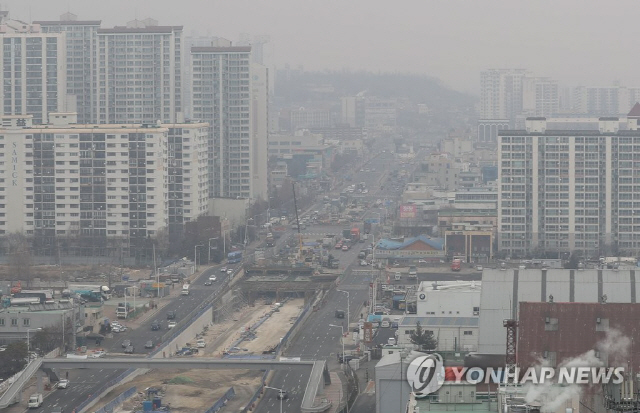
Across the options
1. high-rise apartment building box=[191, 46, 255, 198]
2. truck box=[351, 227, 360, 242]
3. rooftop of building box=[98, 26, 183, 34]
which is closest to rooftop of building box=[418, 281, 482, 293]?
truck box=[351, 227, 360, 242]

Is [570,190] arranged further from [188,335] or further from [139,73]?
[139,73]

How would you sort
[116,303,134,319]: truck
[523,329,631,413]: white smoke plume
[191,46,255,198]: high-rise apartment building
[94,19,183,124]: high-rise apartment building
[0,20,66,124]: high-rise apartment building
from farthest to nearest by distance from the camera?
[94,19,183,124]: high-rise apartment building, [191,46,255,198]: high-rise apartment building, [0,20,66,124]: high-rise apartment building, [116,303,134,319]: truck, [523,329,631,413]: white smoke plume

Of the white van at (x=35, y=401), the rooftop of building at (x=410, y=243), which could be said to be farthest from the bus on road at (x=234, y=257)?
the white van at (x=35, y=401)

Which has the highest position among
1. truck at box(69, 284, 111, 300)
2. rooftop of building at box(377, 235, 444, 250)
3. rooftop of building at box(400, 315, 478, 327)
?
rooftop of building at box(377, 235, 444, 250)

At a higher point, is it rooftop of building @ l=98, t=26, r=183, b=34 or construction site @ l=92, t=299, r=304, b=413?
rooftop of building @ l=98, t=26, r=183, b=34

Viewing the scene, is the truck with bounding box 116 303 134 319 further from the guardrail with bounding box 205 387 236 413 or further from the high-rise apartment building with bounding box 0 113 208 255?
the high-rise apartment building with bounding box 0 113 208 255

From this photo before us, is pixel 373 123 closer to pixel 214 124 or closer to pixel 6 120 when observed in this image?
pixel 214 124

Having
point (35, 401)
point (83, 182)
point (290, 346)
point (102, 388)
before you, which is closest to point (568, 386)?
point (35, 401)
